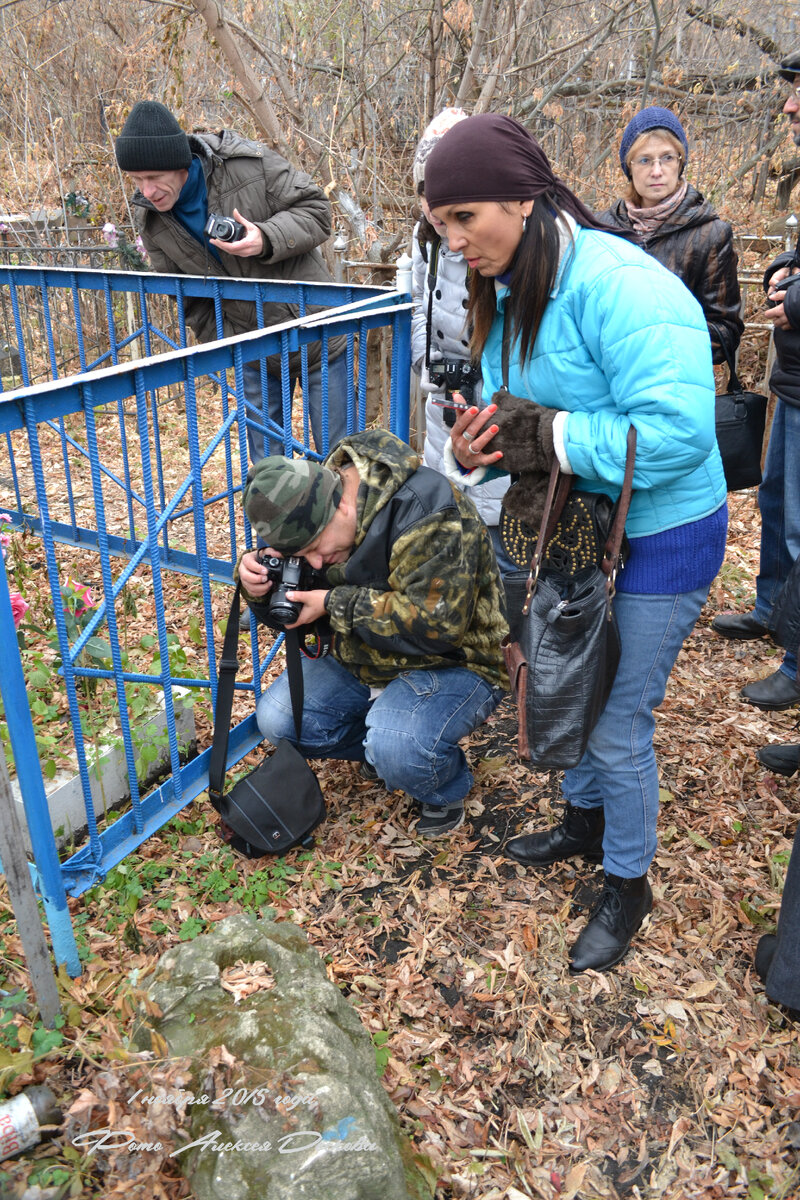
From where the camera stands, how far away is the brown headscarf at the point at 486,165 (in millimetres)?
1900

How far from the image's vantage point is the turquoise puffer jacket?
1.87m

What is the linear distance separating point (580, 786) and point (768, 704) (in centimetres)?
139

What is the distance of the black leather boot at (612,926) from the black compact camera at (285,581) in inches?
48.4

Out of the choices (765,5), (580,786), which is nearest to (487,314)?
(580,786)

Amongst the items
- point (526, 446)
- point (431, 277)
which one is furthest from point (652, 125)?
point (526, 446)

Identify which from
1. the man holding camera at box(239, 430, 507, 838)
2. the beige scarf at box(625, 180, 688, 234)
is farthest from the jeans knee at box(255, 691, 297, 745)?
the beige scarf at box(625, 180, 688, 234)

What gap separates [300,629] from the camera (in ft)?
9.55

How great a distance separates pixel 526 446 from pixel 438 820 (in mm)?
1480

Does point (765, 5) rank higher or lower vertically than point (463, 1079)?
higher

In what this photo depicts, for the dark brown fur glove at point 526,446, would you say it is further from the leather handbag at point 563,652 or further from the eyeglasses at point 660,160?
the eyeglasses at point 660,160

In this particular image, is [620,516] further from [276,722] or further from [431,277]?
[431,277]

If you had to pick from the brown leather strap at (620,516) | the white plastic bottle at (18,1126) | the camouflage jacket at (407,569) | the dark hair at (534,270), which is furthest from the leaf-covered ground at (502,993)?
the dark hair at (534,270)

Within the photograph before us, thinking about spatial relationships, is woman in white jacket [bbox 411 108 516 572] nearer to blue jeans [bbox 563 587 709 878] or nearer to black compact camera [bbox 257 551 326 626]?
black compact camera [bbox 257 551 326 626]

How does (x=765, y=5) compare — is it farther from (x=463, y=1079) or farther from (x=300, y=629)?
(x=463, y=1079)
